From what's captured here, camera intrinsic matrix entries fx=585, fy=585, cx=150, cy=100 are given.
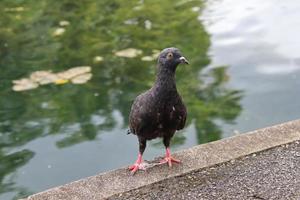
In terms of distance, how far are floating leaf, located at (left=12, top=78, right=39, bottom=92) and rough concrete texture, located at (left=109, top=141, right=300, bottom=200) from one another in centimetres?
401

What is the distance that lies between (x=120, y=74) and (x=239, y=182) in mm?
4143

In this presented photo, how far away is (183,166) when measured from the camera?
361 centimetres

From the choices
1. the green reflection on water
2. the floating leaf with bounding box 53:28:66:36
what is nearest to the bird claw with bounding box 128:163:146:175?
the green reflection on water

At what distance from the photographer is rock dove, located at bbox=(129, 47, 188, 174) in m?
3.33

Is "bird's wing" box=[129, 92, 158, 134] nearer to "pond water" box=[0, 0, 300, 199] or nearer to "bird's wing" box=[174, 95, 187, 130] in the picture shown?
"bird's wing" box=[174, 95, 187, 130]

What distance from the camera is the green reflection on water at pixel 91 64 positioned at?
20.9 feet

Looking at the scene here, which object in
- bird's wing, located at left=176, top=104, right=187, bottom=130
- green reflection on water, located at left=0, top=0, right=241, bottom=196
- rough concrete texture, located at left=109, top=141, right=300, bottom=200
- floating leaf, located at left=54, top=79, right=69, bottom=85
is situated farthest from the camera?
floating leaf, located at left=54, top=79, right=69, bottom=85

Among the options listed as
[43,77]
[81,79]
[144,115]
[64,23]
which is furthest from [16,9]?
[144,115]

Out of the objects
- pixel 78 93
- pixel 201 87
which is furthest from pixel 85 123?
pixel 201 87

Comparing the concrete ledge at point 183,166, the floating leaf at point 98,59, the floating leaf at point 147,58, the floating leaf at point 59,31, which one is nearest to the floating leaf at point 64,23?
the floating leaf at point 59,31

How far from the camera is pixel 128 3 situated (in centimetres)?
948

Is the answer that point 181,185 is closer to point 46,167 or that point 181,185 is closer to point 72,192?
point 72,192

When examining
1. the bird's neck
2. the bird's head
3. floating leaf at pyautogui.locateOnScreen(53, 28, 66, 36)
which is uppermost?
the bird's head

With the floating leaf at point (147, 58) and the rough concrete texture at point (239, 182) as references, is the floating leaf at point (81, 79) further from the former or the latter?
the rough concrete texture at point (239, 182)
